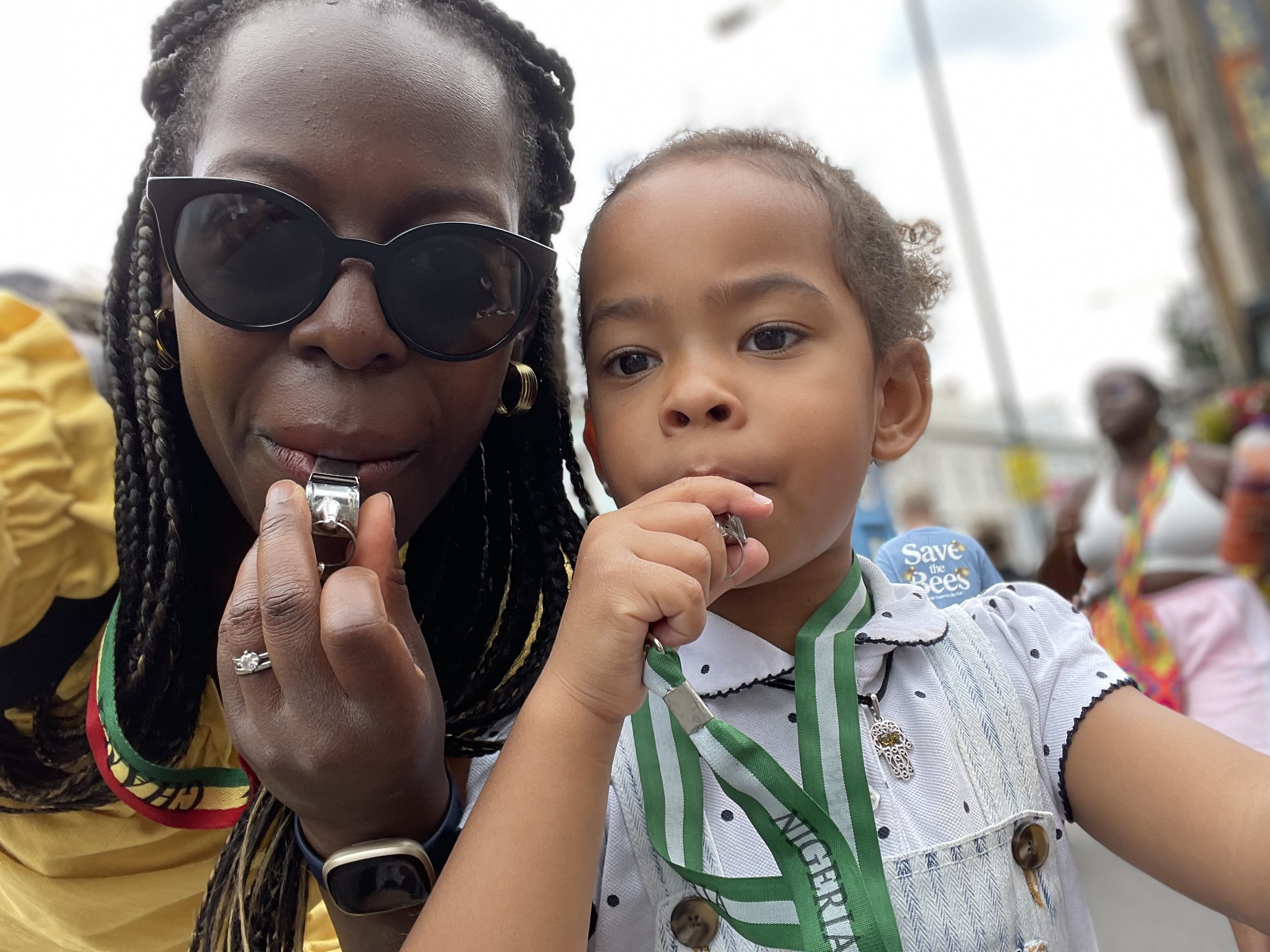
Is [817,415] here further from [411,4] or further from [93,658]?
[93,658]

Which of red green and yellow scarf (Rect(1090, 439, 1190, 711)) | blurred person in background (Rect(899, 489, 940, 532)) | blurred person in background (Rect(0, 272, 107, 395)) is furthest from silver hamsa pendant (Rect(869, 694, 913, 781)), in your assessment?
blurred person in background (Rect(899, 489, 940, 532))

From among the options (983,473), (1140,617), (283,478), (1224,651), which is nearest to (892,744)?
(283,478)

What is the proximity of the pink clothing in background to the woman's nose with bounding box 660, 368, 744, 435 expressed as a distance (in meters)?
2.69

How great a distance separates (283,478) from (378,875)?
1.65ft

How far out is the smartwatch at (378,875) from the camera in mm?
1079

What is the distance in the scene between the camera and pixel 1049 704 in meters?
1.34

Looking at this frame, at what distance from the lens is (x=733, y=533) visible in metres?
1.14

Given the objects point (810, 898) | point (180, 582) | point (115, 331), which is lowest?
point (810, 898)

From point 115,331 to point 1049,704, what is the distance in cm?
150

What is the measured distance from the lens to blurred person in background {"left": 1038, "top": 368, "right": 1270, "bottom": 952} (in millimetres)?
3281

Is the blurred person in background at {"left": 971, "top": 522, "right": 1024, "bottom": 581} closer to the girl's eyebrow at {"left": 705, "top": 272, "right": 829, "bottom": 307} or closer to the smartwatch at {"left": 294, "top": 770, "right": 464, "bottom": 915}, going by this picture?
the girl's eyebrow at {"left": 705, "top": 272, "right": 829, "bottom": 307}

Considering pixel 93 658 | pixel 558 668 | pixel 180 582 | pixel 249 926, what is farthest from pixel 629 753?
pixel 93 658

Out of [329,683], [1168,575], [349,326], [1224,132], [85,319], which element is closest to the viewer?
[329,683]

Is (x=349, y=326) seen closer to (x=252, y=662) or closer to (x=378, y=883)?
(x=252, y=662)
